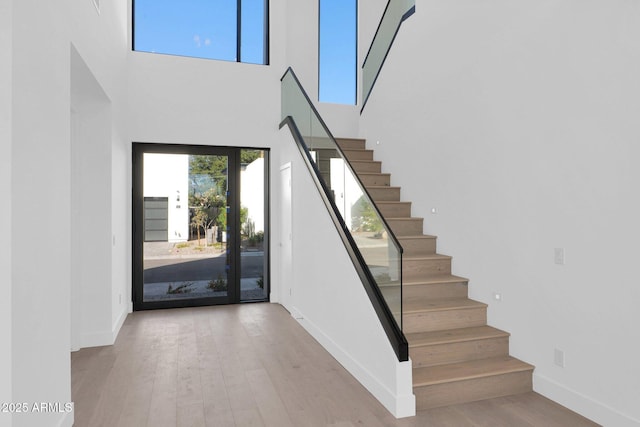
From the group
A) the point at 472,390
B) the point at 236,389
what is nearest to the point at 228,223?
the point at 236,389

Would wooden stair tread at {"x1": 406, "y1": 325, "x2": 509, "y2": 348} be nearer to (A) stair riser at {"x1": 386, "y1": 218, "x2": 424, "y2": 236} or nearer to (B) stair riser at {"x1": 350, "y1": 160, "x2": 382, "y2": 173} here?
(A) stair riser at {"x1": 386, "y1": 218, "x2": 424, "y2": 236}

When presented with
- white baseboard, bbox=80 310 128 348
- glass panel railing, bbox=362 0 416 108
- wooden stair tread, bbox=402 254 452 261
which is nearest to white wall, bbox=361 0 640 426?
wooden stair tread, bbox=402 254 452 261

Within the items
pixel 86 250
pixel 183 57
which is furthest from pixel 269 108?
pixel 86 250

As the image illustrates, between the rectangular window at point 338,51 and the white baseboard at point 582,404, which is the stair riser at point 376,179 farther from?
the white baseboard at point 582,404

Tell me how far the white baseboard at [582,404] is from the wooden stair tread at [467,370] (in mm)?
156

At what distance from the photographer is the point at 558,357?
3.30m

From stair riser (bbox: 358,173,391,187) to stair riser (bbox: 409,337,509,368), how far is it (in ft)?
8.82

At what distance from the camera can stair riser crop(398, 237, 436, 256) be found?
4797mm

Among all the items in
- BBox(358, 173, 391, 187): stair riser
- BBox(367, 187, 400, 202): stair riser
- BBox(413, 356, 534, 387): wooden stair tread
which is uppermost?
BBox(358, 173, 391, 187): stair riser

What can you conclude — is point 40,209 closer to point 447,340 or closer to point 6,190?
point 6,190

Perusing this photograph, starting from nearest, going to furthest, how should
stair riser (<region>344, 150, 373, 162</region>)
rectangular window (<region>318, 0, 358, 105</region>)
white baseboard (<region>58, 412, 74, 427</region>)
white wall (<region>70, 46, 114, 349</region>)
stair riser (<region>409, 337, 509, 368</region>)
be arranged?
1. white baseboard (<region>58, 412, 74, 427</region>)
2. stair riser (<region>409, 337, 509, 368</region>)
3. white wall (<region>70, 46, 114, 349</region>)
4. stair riser (<region>344, 150, 373, 162</region>)
5. rectangular window (<region>318, 0, 358, 105</region>)

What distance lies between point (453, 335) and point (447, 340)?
0.49 ft

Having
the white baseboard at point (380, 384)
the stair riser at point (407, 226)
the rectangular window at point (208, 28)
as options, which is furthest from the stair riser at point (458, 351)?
the rectangular window at point (208, 28)

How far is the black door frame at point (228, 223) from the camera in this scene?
637 cm
